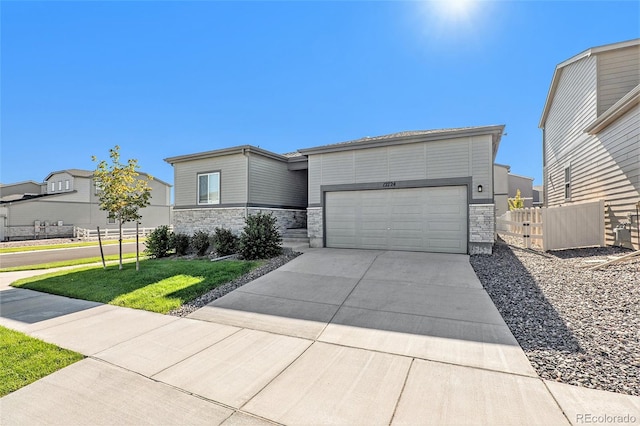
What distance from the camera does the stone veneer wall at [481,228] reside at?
8969mm

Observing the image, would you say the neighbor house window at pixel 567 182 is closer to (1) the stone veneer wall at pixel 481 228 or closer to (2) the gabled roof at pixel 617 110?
(2) the gabled roof at pixel 617 110

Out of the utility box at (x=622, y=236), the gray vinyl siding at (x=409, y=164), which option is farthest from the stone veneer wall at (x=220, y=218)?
the utility box at (x=622, y=236)

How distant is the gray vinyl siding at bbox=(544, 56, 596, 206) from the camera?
35.2 ft

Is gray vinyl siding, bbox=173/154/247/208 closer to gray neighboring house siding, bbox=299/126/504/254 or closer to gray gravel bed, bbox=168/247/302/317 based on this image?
gray neighboring house siding, bbox=299/126/504/254

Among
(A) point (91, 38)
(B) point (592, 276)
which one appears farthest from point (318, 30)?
(B) point (592, 276)

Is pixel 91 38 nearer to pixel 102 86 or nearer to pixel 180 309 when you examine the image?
pixel 102 86

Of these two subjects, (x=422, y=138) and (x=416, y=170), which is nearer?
(x=422, y=138)

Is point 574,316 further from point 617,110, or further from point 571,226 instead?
point 617,110

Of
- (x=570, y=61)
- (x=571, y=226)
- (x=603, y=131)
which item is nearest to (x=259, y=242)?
(x=571, y=226)

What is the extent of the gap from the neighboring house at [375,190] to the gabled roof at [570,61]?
4.86 m

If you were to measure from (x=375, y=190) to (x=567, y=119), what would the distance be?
1055 centimetres

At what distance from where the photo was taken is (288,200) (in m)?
14.6

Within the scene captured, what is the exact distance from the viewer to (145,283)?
6.93 m

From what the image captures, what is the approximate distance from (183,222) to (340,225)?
26.8 feet
